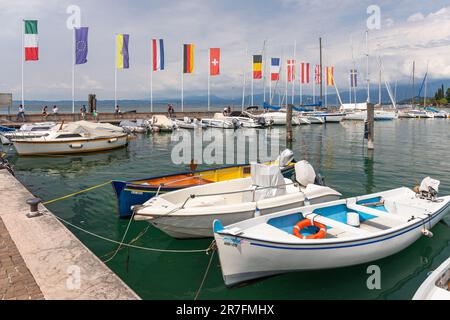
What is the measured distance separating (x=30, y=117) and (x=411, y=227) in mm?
44955

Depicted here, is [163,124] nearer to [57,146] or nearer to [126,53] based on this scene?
[126,53]

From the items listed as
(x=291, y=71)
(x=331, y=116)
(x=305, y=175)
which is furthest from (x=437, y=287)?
(x=291, y=71)

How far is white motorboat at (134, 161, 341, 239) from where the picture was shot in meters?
9.24

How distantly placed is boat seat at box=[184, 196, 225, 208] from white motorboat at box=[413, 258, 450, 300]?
21.6 ft

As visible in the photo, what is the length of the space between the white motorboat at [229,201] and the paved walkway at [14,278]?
307cm

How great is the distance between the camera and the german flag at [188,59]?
1897 inches

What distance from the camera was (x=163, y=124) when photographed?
44.9 metres

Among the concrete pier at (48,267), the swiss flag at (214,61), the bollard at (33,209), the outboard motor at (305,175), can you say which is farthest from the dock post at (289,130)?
the concrete pier at (48,267)

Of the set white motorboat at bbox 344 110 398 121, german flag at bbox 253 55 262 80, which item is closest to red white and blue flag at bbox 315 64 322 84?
white motorboat at bbox 344 110 398 121

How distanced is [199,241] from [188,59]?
42606mm

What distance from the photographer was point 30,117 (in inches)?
1638
